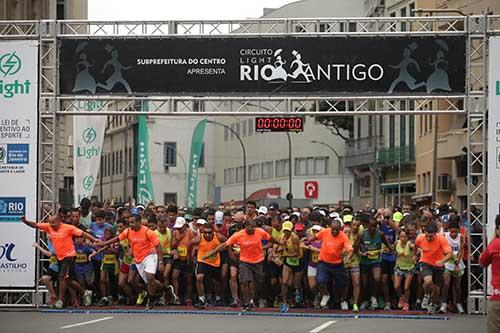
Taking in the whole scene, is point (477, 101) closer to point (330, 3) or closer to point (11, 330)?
point (11, 330)

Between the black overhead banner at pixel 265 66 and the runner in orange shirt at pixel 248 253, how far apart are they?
2.77 meters

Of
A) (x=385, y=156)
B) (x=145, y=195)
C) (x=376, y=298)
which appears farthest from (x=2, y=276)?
(x=385, y=156)

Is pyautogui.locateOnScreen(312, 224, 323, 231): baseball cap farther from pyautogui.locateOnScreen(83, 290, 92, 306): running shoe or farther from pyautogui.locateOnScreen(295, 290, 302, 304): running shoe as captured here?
pyautogui.locateOnScreen(83, 290, 92, 306): running shoe

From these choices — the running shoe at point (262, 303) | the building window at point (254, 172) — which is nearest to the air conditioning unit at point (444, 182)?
the running shoe at point (262, 303)

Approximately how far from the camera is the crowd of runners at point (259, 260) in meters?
24.0

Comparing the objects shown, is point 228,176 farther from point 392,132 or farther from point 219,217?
point 219,217

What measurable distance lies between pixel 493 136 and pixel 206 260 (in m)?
5.91

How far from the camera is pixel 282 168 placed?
98062 mm

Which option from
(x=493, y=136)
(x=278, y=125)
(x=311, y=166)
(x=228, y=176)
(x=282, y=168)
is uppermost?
(x=311, y=166)

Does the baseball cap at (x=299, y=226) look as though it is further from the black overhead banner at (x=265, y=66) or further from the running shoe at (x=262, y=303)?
the black overhead banner at (x=265, y=66)

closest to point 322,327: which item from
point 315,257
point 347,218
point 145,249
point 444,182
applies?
point 315,257

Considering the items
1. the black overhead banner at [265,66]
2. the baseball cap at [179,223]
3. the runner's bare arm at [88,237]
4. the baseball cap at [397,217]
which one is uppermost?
the black overhead banner at [265,66]

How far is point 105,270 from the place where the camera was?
25266 millimetres

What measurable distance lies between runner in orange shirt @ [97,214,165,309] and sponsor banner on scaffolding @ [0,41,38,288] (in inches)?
65.5
